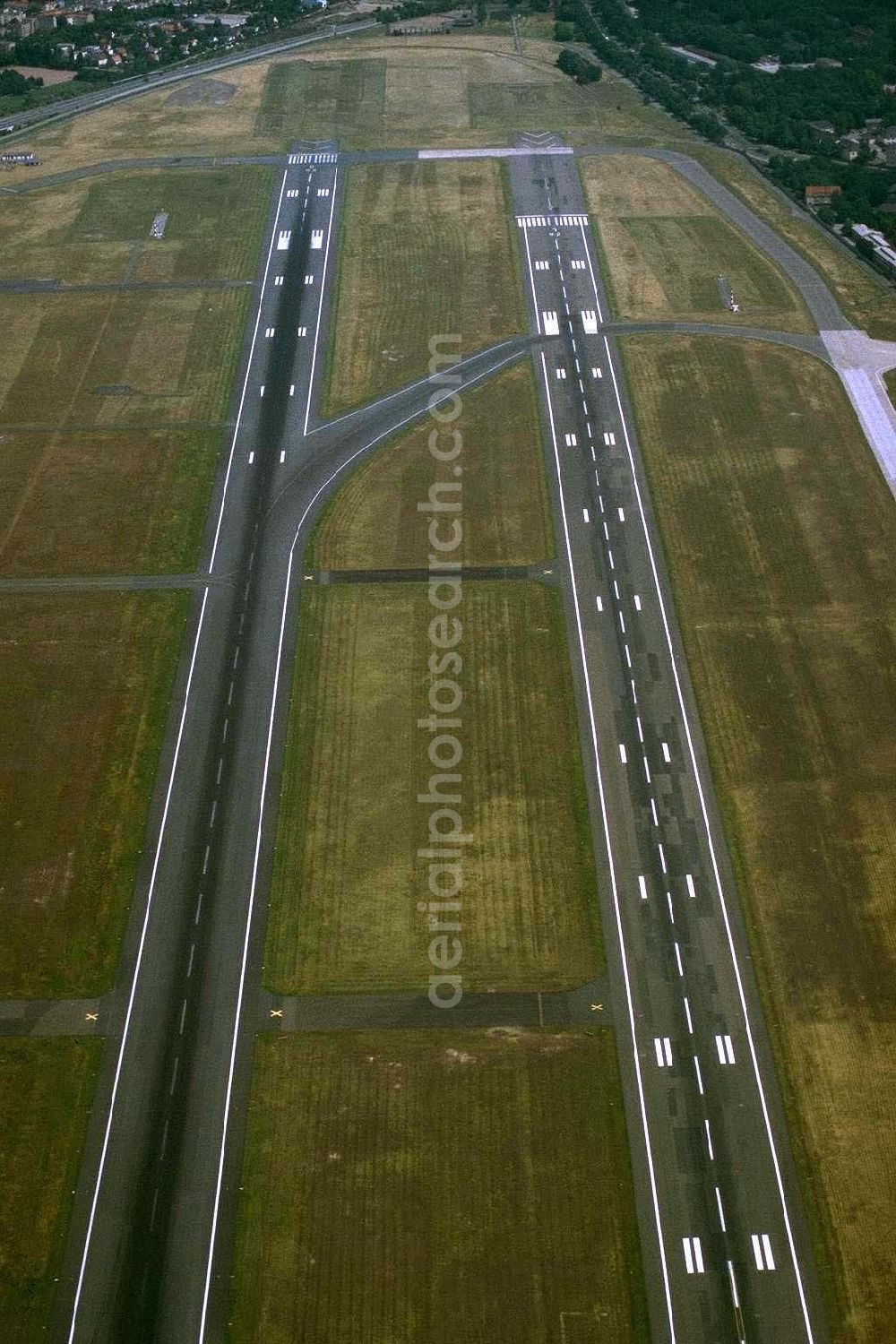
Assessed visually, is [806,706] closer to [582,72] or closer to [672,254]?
[672,254]

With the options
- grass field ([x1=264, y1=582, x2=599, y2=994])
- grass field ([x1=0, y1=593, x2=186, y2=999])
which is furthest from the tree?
grass field ([x1=0, y1=593, x2=186, y2=999])

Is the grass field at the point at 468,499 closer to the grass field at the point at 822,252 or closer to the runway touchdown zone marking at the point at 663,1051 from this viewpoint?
the grass field at the point at 822,252

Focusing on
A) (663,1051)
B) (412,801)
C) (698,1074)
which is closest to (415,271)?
(412,801)

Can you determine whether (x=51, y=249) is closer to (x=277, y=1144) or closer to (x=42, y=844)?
(x=42, y=844)

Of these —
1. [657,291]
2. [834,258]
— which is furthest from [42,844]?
[834,258]

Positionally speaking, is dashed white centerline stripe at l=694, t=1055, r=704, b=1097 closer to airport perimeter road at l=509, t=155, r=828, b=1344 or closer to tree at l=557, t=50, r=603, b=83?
airport perimeter road at l=509, t=155, r=828, b=1344

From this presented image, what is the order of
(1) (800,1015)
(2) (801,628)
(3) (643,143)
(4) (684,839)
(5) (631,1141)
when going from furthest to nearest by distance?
(3) (643,143)
(2) (801,628)
(4) (684,839)
(1) (800,1015)
(5) (631,1141)
